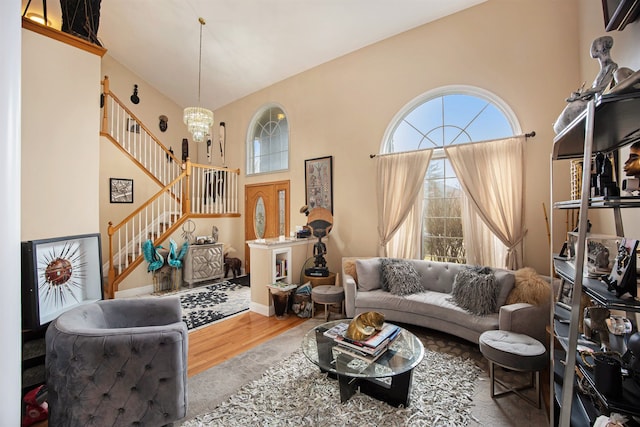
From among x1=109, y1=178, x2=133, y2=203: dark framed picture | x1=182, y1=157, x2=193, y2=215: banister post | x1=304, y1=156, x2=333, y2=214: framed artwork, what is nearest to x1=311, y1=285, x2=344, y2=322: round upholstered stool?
x1=304, y1=156, x2=333, y2=214: framed artwork

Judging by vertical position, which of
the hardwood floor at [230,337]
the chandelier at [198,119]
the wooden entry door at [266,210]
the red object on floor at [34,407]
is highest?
the chandelier at [198,119]

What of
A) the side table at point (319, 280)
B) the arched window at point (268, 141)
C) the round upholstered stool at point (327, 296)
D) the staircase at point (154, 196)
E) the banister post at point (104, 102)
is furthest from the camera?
the arched window at point (268, 141)

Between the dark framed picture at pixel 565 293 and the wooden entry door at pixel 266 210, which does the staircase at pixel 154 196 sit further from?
the dark framed picture at pixel 565 293

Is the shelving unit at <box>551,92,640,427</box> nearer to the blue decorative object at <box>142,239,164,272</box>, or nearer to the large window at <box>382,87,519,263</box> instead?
the large window at <box>382,87,519,263</box>

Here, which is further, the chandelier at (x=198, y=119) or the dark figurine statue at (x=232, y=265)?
the dark figurine statue at (x=232, y=265)

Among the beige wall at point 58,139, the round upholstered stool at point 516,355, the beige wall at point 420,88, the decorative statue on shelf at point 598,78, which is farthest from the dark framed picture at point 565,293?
the beige wall at point 58,139

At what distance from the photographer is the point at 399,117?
162 inches

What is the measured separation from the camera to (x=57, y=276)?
7.14ft

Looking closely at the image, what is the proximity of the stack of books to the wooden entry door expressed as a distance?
355cm

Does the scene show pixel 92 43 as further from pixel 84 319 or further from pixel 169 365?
pixel 169 365

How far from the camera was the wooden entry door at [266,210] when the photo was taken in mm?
5566

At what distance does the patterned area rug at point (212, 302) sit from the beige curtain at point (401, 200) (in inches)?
94.6

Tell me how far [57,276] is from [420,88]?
15.1ft

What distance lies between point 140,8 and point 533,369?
22.7 ft
